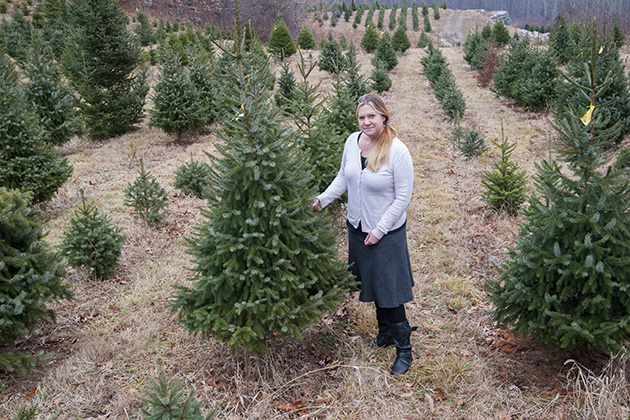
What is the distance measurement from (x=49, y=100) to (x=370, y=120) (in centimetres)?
1089

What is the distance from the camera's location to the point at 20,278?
3.42 metres

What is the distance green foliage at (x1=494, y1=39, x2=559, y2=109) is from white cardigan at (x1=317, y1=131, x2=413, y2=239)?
9.84m

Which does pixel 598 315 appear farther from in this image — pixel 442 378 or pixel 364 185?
pixel 364 185

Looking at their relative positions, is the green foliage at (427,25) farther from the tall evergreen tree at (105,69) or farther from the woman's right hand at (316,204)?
the woman's right hand at (316,204)

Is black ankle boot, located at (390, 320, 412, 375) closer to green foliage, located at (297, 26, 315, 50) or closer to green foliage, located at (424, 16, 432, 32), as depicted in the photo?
green foliage, located at (297, 26, 315, 50)

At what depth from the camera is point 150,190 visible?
23.0 feet

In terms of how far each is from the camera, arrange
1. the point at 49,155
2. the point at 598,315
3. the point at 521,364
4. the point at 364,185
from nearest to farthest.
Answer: the point at 598,315 < the point at 364,185 < the point at 521,364 < the point at 49,155

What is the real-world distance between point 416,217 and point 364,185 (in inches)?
161

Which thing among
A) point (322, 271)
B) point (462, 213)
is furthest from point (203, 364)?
point (462, 213)

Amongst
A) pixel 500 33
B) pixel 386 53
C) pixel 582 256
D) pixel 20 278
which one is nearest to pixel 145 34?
pixel 386 53

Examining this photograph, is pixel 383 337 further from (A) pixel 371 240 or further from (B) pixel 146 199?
(B) pixel 146 199

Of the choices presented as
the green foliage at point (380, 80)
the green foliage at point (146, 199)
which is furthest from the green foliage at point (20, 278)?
the green foliage at point (380, 80)

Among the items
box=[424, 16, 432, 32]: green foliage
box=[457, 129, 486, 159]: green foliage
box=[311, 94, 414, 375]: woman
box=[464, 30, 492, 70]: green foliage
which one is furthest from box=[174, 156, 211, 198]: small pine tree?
box=[424, 16, 432, 32]: green foliage

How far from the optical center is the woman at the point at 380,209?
10.5ft
